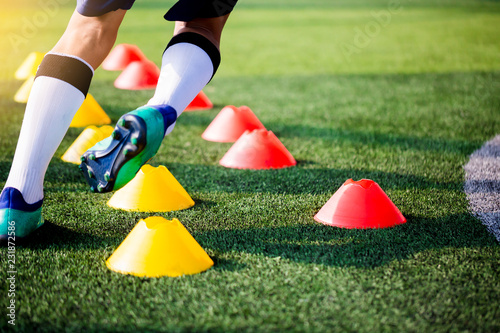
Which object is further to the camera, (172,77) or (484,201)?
(484,201)

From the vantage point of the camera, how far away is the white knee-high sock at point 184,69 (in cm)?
190

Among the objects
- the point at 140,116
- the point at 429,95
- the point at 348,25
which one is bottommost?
the point at 348,25

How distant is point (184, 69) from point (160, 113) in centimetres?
27

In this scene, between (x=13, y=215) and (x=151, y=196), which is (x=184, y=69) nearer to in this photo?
(x=151, y=196)

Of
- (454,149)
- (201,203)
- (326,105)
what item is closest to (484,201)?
(454,149)

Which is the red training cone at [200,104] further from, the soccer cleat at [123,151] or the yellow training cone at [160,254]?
the yellow training cone at [160,254]

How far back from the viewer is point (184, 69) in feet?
6.43

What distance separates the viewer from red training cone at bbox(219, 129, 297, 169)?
110 inches

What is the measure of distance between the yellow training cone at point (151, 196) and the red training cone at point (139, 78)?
9.46 ft

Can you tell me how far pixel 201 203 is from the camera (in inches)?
89.2

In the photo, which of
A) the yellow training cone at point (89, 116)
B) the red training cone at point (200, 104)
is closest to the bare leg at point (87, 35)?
the yellow training cone at point (89, 116)

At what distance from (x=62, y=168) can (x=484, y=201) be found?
75.5 inches

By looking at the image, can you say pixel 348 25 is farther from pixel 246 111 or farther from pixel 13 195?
pixel 13 195

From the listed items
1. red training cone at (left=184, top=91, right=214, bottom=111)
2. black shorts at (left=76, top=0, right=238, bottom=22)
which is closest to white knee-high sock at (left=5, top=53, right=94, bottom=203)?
black shorts at (left=76, top=0, right=238, bottom=22)
